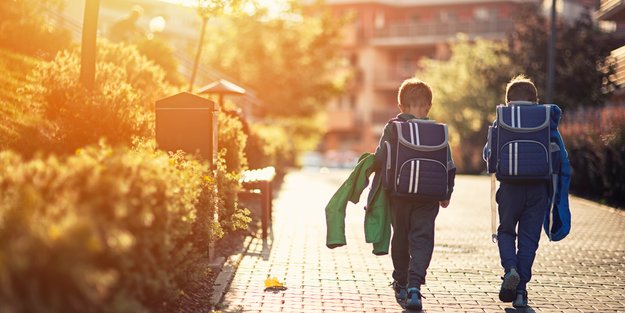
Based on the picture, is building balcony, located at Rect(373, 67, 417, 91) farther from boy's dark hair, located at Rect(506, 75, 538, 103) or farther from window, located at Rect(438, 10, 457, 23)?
boy's dark hair, located at Rect(506, 75, 538, 103)

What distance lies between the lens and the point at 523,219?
7.96 metres

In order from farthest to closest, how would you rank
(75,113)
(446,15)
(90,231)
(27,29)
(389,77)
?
(389,77) → (446,15) → (27,29) → (75,113) → (90,231)

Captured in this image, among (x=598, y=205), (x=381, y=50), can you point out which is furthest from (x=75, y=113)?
(x=381, y=50)

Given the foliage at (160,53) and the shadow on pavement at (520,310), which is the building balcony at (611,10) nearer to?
the foliage at (160,53)

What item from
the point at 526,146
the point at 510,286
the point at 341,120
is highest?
the point at 341,120

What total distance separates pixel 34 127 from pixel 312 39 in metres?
37.0

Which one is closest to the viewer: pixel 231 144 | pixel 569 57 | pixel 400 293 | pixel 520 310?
pixel 520 310

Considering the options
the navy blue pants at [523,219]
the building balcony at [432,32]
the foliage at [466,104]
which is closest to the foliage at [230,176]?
the navy blue pants at [523,219]

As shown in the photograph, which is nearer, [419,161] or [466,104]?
[419,161]

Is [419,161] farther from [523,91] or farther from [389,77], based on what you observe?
[389,77]

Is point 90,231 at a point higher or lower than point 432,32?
lower

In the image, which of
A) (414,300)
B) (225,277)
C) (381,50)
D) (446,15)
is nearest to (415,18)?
(446,15)

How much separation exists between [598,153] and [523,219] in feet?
46.9

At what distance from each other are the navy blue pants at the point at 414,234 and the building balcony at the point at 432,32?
63.1m
